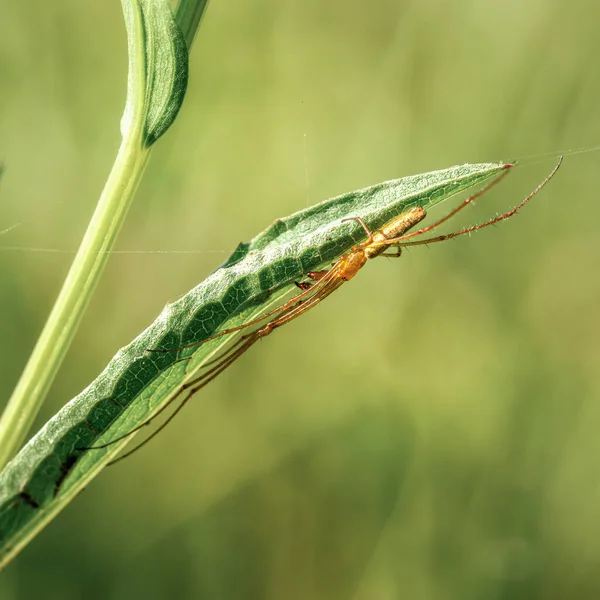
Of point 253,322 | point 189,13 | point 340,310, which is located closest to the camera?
point 189,13

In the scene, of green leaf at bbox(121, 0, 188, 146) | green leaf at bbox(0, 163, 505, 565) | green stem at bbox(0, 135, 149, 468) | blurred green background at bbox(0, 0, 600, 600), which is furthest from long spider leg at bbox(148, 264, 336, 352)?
blurred green background at bbox(0, 0, 600, 600)

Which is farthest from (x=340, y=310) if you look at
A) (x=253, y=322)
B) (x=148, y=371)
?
(x=148, y=371)

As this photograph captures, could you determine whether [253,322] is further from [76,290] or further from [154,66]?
[154,66]

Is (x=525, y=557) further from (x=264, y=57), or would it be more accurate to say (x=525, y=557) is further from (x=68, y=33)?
(x=68, y=33)

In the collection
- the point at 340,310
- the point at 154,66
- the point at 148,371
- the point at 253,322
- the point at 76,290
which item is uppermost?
the point at 154,66

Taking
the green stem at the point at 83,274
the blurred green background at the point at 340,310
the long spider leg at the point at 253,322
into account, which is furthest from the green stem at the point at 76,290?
the blurred green background at the point at 340,310

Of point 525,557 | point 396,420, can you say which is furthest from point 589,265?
point 525,557

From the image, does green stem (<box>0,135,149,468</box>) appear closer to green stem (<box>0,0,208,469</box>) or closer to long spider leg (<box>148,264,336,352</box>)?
green stem (<box>0,0,208,469</box>)
